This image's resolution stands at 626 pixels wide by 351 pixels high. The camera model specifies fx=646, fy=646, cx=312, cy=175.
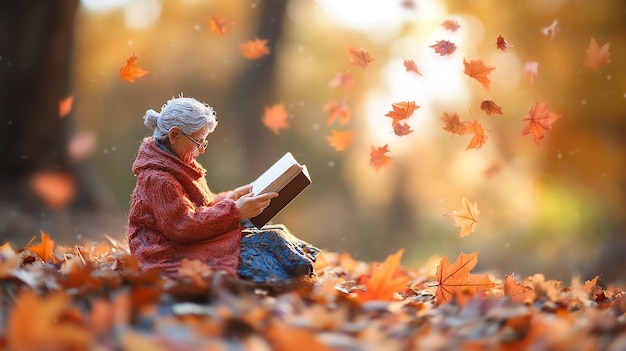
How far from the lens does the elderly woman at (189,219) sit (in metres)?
2.59

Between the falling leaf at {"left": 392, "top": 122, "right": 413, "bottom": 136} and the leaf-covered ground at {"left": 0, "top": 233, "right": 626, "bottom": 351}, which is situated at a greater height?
the falling leaf at {"left": 392, "top": 122, "right": 413, "bottom": 136}

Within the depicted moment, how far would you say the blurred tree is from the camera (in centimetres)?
577

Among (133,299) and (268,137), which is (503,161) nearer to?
(268,137)

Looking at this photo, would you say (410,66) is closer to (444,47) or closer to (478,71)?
(444,47)

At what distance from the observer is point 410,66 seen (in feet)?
11.3

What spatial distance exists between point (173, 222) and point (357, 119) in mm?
9784

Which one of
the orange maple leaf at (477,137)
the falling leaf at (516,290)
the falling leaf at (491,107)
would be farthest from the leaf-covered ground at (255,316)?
the falling leaf at (491,107)

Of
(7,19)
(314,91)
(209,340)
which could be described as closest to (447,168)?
(314,91)

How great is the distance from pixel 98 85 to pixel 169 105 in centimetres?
1055

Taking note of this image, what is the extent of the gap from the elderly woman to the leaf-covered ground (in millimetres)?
125

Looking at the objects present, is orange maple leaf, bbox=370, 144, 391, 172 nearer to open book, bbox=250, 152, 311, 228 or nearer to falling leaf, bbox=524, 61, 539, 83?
open book, bbox=250, 152, 311, 228

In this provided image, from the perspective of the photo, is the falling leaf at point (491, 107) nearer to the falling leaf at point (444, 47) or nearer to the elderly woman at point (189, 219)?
the falling leaf at point (444, 47)

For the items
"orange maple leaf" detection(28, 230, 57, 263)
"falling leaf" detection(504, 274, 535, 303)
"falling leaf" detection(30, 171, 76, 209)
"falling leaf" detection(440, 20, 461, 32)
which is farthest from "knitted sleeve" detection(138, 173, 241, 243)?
"falling leaf" detection(30, 171, 76, 209)

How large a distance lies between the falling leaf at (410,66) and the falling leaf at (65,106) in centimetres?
342
